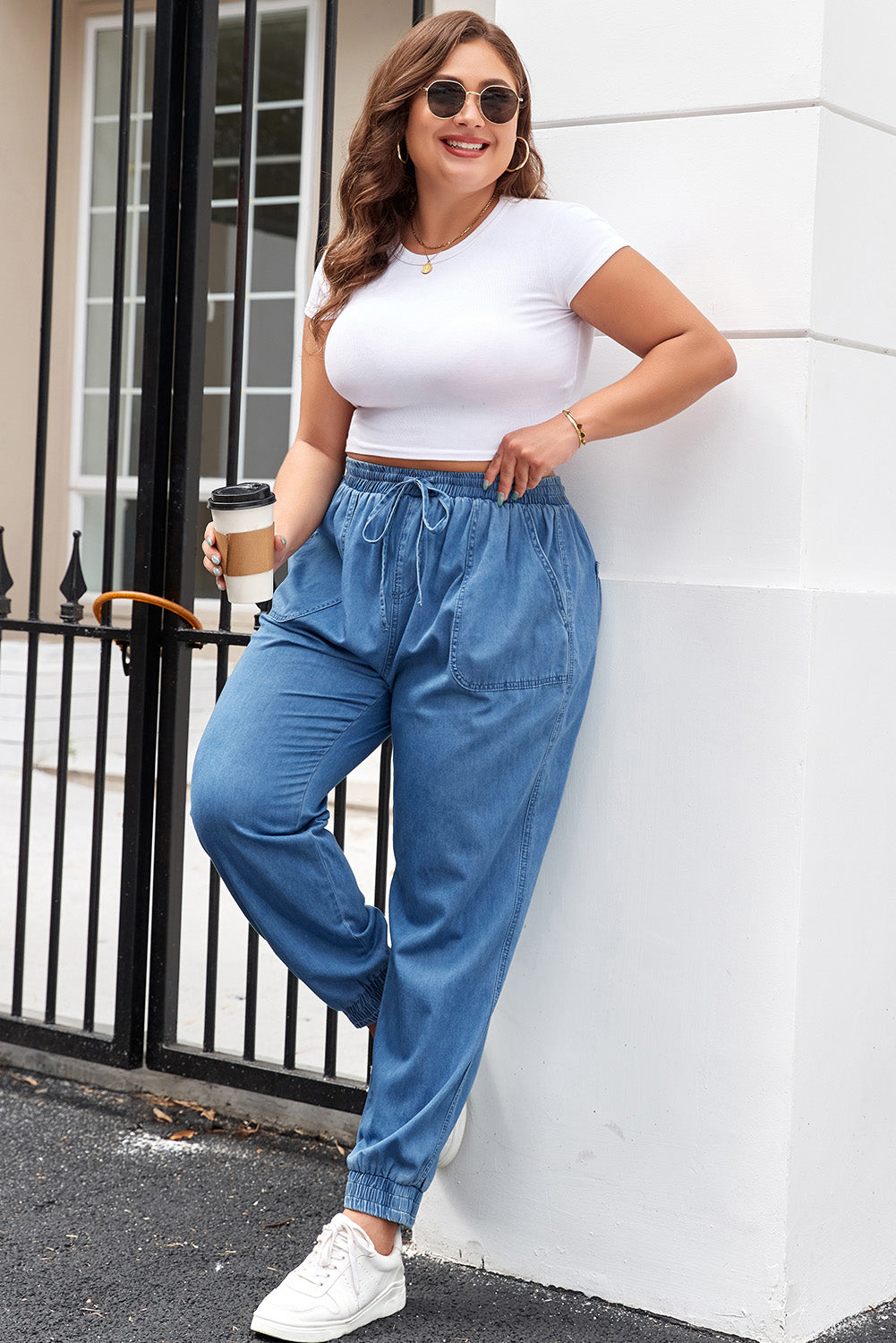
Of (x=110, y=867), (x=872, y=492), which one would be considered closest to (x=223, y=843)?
(x=872, y=492)

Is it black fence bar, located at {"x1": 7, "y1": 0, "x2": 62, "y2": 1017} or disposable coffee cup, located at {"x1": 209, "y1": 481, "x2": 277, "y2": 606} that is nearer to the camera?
disposable coffee cup, located at {"x1": 209, "y1": 481, "x2": 277, "y2": 606}

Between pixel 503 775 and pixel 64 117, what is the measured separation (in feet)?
22.0

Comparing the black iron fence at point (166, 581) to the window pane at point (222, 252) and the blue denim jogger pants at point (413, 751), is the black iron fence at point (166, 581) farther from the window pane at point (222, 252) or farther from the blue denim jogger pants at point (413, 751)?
the window pane at point (222, 252)

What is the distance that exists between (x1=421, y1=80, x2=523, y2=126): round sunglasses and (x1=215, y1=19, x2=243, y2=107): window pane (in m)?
5.93

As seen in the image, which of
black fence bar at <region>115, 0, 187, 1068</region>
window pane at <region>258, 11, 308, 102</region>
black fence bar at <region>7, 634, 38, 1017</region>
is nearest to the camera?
black fence bar at <region>115, 0, 187, 1068</region>

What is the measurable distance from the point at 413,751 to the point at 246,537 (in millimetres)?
394

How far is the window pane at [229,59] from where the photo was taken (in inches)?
293

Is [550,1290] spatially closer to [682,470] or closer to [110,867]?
[682,470]

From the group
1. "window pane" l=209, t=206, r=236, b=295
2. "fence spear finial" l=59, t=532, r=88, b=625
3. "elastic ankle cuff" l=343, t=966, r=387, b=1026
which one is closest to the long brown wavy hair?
"elastic ankle cuff" l=343, t=966, r=387, b=1026

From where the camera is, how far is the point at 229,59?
763 cm

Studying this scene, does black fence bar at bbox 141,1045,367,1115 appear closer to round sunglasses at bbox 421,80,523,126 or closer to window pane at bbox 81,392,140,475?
round sunglasses at bbox 421,80,523,126

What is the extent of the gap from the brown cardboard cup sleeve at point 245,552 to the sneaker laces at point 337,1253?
3.18 ft

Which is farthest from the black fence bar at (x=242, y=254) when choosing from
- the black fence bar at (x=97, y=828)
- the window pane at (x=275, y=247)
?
the window pane at (x=275, y=247)

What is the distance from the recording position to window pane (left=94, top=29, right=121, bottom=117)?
24.4ft
